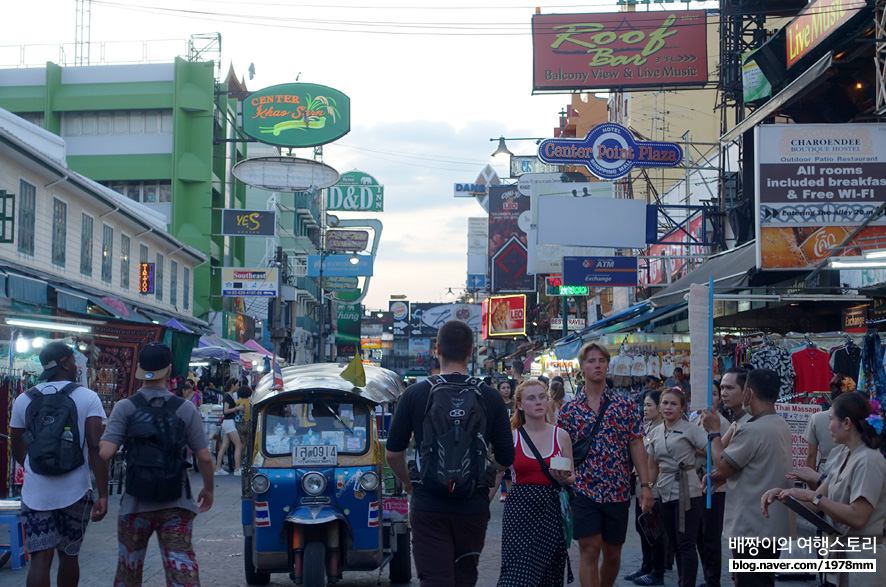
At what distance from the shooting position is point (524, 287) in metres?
42.9

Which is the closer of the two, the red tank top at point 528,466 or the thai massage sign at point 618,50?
the red tank top at point 528,466

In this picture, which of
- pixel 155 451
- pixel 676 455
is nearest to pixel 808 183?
pixel 676 455

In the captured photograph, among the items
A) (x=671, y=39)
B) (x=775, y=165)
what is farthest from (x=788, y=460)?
(x=671, y=39)

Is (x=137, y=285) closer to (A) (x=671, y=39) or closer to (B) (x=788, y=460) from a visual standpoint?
(A) (x=671, y=39)

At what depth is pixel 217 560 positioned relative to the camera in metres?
10.0

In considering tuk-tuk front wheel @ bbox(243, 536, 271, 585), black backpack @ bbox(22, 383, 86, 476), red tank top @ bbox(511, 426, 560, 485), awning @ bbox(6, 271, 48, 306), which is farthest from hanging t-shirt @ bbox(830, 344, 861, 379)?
awning @ bbox(6, 271, 48, 306)

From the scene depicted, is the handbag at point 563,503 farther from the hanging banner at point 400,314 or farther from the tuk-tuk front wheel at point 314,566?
the hanging banner at point 400,314

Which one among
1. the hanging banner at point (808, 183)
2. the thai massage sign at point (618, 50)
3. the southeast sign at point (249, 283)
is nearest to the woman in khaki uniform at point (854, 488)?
the hanging banner at point (808, 183)

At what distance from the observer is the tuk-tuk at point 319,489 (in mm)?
7879

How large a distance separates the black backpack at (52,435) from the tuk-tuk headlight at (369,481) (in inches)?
93.8

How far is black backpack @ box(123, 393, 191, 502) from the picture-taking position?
592cm

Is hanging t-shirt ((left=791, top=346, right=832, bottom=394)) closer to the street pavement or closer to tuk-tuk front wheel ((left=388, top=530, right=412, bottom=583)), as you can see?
the street pavement

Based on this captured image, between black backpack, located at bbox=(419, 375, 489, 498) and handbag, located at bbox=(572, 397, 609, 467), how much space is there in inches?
66.5

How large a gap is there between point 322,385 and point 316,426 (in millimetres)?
392
